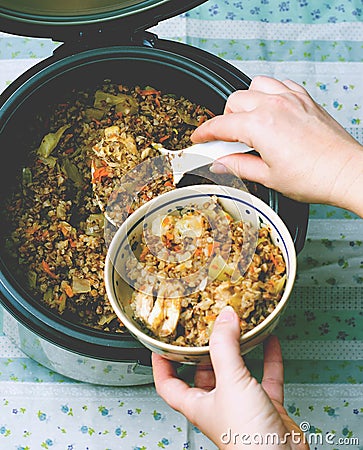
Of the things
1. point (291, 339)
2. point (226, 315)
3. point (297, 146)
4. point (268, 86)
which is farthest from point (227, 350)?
point (291, 339)

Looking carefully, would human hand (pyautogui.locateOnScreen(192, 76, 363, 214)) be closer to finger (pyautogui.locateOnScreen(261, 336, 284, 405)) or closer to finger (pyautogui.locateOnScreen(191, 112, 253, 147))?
finger (pyautogui.locateOnScreen(191, 112, 253, 147))

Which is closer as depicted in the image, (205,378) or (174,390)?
(174,390)

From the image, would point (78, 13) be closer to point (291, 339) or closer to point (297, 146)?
point (297, 146)

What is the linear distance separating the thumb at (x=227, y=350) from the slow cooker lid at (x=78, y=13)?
0.47 metres

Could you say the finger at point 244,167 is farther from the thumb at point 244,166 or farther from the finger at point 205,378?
the finger at point 205,378

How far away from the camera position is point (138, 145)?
3.31 ft

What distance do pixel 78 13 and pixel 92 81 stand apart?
0.12 m

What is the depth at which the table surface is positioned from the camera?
1124mm

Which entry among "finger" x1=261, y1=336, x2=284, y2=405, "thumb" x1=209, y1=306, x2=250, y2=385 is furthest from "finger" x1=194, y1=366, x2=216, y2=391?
"thumb" x1=209, y1=306, x2=250, y2=385

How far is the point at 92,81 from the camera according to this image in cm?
104

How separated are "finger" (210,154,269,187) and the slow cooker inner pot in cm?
12

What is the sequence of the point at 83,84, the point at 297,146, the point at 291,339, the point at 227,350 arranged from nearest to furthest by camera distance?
the point at 227,350
the point at 297,146
the point at 83,84
the point at 291,339

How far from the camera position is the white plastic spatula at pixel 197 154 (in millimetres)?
904

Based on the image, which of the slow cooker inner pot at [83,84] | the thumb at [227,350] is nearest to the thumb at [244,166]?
the slow cooker inner pot at [83,84]
